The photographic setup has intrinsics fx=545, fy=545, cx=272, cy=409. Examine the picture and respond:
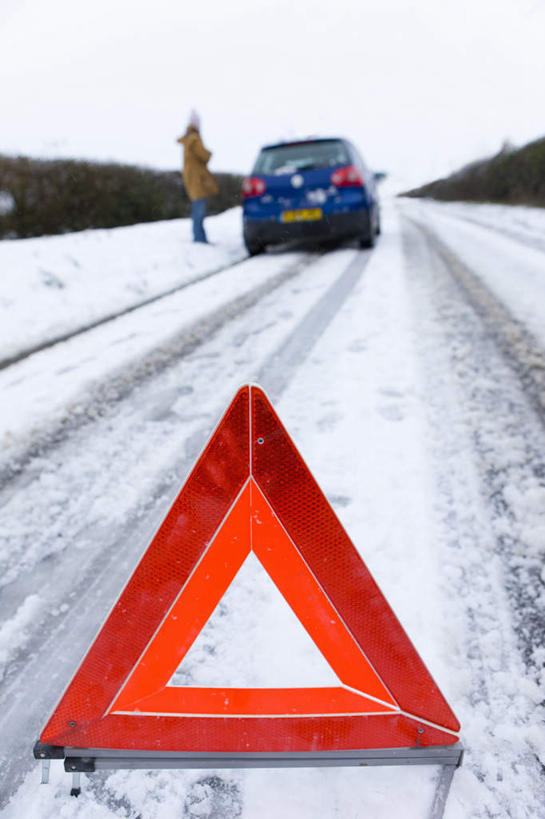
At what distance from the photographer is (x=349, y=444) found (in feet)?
7.43

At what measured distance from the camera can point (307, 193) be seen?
6574 mm

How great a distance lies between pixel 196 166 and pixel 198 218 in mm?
712

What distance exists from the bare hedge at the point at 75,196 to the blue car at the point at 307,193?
3519 millimetres

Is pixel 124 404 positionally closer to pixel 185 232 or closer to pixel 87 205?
pixel 185 232

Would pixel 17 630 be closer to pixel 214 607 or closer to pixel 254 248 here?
pixel 214 607

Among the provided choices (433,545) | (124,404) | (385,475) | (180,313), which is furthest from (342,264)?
(433,545)

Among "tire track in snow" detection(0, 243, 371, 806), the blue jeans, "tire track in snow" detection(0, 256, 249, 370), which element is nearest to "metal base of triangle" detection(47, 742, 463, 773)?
"tire track in snow" detection(0, 243, 371, 806)

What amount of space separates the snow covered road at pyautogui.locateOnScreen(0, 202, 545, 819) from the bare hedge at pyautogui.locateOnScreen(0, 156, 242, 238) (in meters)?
4.95

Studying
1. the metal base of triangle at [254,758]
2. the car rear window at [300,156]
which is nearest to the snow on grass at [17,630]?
the metal base of triangle at [254,758]

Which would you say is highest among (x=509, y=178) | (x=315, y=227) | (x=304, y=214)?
(x=509, y=178)

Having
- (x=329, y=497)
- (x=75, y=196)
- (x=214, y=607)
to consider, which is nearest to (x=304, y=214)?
(x=75, y=196)

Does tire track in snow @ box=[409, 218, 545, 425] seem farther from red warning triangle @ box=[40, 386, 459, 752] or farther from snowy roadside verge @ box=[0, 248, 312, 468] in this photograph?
snowy roadside verge @ box=[0, 248, 312, 468]

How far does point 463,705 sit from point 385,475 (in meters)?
0.93

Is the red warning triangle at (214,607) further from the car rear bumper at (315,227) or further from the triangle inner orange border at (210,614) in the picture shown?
the car rear bumper at (315,227)
